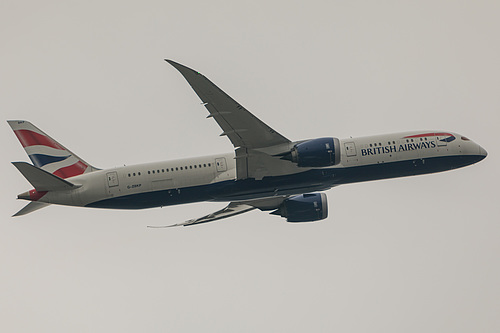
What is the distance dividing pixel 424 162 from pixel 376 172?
356cm

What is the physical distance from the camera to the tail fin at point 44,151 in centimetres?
5197

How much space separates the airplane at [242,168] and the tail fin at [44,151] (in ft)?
0.23

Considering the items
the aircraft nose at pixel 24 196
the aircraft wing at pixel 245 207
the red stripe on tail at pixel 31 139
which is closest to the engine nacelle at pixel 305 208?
the aircraft wing at pixel 245 207

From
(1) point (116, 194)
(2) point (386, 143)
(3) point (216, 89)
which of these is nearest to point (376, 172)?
(2) point (386, 143)

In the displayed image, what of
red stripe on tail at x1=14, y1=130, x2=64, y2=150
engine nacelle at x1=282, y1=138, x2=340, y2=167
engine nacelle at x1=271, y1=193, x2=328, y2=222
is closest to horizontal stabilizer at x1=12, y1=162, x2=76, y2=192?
red stripe on tail at x1=14, y1=130, x2=64, y2=150

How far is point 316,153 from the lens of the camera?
4694cm

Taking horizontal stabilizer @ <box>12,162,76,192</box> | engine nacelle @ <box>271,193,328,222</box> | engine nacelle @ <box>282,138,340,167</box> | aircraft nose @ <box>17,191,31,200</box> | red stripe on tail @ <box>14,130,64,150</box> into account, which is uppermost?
red stripe on tail @ <box>14,130,64,150</box>

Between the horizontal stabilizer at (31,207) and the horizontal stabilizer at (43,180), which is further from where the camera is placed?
the horizontal stabilizer at (31,207)

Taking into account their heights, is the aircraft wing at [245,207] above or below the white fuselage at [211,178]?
below

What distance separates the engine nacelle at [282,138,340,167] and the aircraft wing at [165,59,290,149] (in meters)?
1.34

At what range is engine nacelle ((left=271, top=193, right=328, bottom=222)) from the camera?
2125 inches

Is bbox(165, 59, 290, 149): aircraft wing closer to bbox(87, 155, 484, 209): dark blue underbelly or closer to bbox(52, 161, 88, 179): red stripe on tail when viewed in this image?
bbox(87, 155, 484, 209): dark blue underbelly

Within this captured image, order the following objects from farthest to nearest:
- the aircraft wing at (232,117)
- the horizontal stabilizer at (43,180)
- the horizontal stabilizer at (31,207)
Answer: the horizontal stabilizer at (31,207), the horizontal stabilizer at (43,180), the aircraft wing at (232,117)

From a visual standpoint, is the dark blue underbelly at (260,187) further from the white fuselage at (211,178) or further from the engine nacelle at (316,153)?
the engine nacelle at (316,153)
